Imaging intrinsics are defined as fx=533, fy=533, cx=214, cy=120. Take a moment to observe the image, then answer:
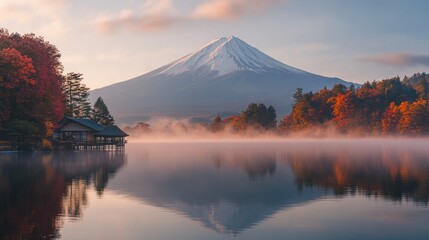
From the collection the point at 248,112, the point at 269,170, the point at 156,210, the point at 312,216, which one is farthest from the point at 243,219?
the point at 248,112

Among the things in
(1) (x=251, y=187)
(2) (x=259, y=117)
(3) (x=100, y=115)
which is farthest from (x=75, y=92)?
(1) (x=251, y=187)

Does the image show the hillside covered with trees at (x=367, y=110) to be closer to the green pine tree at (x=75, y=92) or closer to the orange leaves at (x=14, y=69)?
the green pine tree at (x=75, y=92)

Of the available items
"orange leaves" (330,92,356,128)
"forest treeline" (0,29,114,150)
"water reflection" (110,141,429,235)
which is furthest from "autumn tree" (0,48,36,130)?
"orange leaves" (330,92,356,128)

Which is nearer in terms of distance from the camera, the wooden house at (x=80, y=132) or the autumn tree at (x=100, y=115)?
the wooden house at (x=80, y=132)

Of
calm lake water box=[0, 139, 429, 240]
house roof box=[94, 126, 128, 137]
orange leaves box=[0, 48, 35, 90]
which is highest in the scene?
orange leaves box=[0, 48, 35, 90]

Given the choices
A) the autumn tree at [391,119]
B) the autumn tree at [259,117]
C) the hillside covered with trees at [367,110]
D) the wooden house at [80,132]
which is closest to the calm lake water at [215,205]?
the wooden house at [80,132]

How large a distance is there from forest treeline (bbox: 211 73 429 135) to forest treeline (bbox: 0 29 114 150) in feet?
202

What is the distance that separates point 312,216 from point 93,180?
14.8 meters

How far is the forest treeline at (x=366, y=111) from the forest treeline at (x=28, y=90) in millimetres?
61576

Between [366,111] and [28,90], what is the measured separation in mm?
71494

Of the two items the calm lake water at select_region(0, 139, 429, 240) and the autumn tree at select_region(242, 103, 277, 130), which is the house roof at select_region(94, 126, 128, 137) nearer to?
the calm lake water at select_region(0, 139, 429, 240)

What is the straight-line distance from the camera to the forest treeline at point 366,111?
99875 mm

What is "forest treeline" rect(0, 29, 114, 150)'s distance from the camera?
52.4 m

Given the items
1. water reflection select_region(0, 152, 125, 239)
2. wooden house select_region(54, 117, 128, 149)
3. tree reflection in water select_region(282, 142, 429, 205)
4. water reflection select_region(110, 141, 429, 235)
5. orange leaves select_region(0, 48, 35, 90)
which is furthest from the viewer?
wooden house select_region(54, 117, 128, 149)
